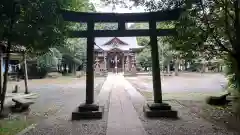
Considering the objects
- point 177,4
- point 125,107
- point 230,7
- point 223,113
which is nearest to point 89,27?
point 177,4

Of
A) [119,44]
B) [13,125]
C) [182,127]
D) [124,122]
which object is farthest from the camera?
[119,44]

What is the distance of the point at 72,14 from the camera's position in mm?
7375

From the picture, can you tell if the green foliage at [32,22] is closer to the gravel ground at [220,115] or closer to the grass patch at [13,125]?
the grass patch at [13,125]

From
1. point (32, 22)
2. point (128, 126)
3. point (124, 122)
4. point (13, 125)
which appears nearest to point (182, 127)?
point (128, 126)

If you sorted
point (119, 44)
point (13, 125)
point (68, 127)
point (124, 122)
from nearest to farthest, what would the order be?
1. point (68, 127)
2. point (124, 122)
3. point (13, 125)
4. point (119, 44)

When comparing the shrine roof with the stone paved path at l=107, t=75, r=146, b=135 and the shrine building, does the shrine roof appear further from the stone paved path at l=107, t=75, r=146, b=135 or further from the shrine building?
the stone paved path at l=107, t=75, r=146, b=135

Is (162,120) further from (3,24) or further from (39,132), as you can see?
(3,24)

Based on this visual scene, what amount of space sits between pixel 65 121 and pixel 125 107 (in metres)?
2.58

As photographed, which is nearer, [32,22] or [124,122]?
[32,22]

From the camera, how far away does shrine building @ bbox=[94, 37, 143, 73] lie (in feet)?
128

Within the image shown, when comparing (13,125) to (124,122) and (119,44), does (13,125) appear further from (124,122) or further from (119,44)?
(119,44)

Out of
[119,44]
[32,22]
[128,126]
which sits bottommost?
[128,126]

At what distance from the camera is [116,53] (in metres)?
41.2

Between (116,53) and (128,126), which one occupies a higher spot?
(116,53)
